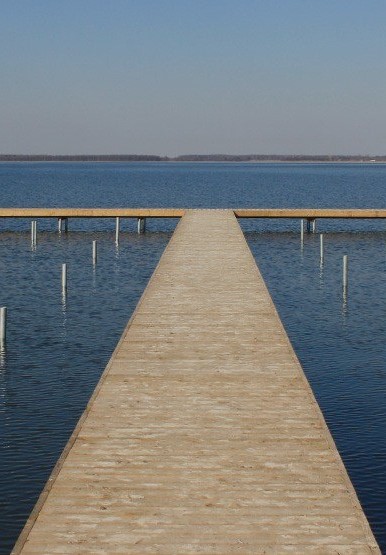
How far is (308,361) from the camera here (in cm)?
2336

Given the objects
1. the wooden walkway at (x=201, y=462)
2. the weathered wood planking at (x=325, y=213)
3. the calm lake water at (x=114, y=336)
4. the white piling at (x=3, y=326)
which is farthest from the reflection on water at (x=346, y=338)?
the white piling at (x=3, y=326)

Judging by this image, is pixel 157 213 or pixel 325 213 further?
pixel 325 213

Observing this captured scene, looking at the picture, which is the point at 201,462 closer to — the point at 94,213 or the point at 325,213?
the point at 94,213

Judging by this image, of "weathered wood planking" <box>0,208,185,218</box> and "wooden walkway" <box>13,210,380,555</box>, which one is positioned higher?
"weathered wood planking" <box>0,208,185,218</box>

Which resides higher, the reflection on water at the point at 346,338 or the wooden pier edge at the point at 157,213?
the wooden pier edge at the point at 157,213

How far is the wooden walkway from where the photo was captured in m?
9.27

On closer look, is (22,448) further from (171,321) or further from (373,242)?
(373,242)

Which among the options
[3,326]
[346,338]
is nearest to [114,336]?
[3,326]

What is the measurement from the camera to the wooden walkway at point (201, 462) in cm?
927

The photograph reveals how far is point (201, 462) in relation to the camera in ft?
37.6

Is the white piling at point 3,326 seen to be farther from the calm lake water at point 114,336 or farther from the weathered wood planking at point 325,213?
the weathered wood planking at point 325,213

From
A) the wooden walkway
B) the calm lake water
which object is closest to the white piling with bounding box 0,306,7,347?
the calm lake water

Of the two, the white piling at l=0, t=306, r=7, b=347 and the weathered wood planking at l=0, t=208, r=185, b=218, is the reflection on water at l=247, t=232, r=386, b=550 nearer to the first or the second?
the weathered wood planking at l=0, t=208, r=185, b=218

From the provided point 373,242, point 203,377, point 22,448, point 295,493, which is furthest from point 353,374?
point 373,242
